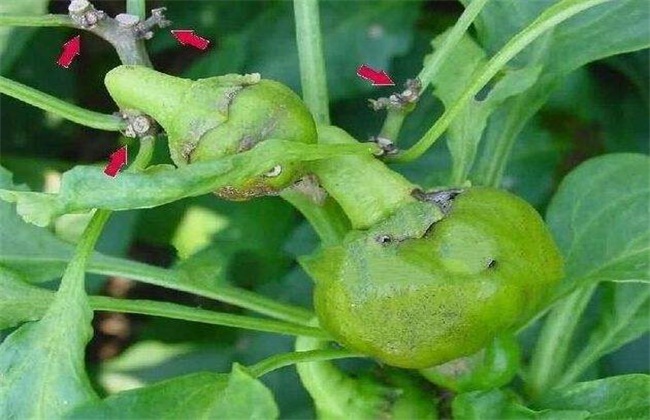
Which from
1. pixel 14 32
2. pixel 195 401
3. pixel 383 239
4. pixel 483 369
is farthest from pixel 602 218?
pixel 14 32

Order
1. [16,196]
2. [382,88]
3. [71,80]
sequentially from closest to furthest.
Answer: [16,196] → [382,88] → [71,80]

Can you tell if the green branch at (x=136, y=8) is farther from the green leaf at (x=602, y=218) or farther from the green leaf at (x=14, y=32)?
the green leaf at (x=602, y=218)

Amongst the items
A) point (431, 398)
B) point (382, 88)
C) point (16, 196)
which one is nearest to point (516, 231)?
point (431, 398)

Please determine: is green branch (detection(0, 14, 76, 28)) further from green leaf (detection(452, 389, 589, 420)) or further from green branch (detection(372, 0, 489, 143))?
green leaf (detection(452, 389, 589, 420))

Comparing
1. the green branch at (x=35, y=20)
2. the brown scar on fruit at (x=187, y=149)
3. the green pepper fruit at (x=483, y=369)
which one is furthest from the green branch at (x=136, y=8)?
the green pepper fruit at (x=483, y=369)

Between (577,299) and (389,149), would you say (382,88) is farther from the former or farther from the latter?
(389,149)

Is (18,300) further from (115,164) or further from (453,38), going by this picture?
(453,38)

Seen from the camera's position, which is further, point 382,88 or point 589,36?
point 382,88
